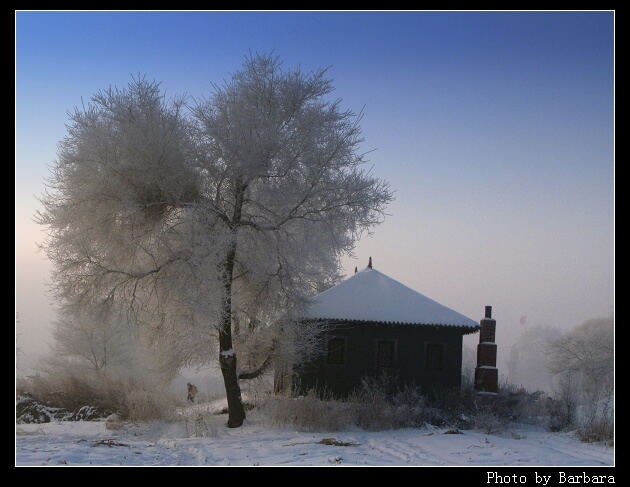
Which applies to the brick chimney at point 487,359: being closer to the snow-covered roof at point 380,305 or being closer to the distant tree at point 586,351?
the snow-covered roof at point 380,305

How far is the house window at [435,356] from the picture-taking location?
75.1 feet

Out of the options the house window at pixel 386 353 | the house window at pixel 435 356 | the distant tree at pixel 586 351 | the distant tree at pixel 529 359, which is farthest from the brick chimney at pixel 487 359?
the distant tree at pixel 529 359

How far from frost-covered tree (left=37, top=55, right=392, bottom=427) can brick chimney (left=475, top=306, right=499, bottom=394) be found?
817 cm

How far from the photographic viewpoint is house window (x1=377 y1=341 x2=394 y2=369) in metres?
22.6

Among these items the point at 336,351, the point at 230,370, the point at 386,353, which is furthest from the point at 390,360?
the point at 230,370

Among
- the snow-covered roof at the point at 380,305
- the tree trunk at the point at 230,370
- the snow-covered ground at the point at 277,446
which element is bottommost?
the snow-covered ground at the point at 277,446

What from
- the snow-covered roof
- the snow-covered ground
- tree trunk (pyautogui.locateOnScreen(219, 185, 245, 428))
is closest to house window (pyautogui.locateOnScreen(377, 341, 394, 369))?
the snow-covered roof

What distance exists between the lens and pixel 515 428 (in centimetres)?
1934

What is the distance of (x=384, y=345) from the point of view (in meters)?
22.7

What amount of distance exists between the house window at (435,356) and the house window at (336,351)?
10.3ft

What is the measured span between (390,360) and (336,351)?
78.5 inches

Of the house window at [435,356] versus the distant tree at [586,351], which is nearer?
the house window at [435,356]
